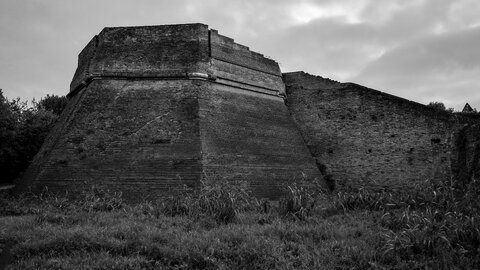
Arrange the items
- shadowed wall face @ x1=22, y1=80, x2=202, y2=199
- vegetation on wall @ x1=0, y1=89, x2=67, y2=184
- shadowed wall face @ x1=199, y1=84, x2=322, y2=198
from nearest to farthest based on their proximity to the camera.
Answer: shadowed wall face @ x1=22, y1=80, x2=202, y2=199 → shadowed wall face @ x1=199, y1=84, x2=322, y2=198 → vegetation on wall @ x1=0, y1=89, x2=67, y2=184

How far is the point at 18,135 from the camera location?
818 inches

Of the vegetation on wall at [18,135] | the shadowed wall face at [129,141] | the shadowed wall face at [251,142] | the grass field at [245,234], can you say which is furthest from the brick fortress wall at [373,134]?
the vegetation on wall at [18,135]

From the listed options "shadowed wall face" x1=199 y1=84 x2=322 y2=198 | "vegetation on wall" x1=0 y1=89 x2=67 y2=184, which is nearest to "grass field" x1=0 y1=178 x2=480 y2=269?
"shadowed wall face" x1=199 y1=84 x2=322 y2=198

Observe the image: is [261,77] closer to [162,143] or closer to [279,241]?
[162,143]

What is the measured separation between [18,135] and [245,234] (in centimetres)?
1858

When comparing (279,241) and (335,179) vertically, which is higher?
(335,179)

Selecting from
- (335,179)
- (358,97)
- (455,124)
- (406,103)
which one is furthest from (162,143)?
(455,124)

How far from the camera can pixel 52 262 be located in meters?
5.39

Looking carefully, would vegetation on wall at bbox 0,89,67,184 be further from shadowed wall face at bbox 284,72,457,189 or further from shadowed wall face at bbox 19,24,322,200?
shadowed wall face at bbox 284,72,457,189

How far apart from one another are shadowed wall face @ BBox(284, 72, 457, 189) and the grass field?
4.55 meters

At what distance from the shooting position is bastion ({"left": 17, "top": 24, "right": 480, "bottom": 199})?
10.6 meters

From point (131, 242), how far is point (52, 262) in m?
1.16

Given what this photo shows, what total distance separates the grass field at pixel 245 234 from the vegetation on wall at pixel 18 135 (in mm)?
12268

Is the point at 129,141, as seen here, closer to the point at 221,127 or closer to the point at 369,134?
the point at 221,127
